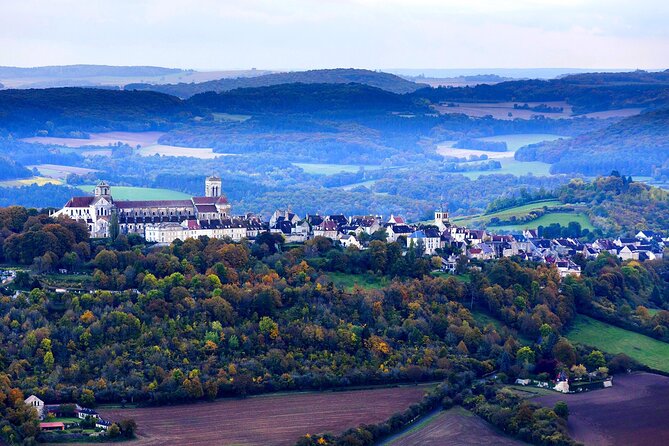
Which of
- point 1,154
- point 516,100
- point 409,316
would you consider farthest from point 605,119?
point 409,316

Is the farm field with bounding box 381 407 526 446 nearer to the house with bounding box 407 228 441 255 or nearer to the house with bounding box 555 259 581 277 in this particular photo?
the house with bounding box 407 228 441 255

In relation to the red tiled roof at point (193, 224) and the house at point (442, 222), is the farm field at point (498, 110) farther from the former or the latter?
the red tiled roof at point (193, 224)

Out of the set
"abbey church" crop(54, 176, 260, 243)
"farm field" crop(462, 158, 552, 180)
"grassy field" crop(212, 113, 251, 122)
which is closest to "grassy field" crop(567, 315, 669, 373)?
"abbey church" crop(54, 176, 260, 243)

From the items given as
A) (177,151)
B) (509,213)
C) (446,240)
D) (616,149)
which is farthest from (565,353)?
(177,151)

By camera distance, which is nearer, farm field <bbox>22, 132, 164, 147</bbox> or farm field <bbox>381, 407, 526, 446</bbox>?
farm field <bbox>381, 407, 526, 446</bbox>

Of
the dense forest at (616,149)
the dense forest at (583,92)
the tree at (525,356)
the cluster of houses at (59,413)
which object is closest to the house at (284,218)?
the tree at (525,356)
